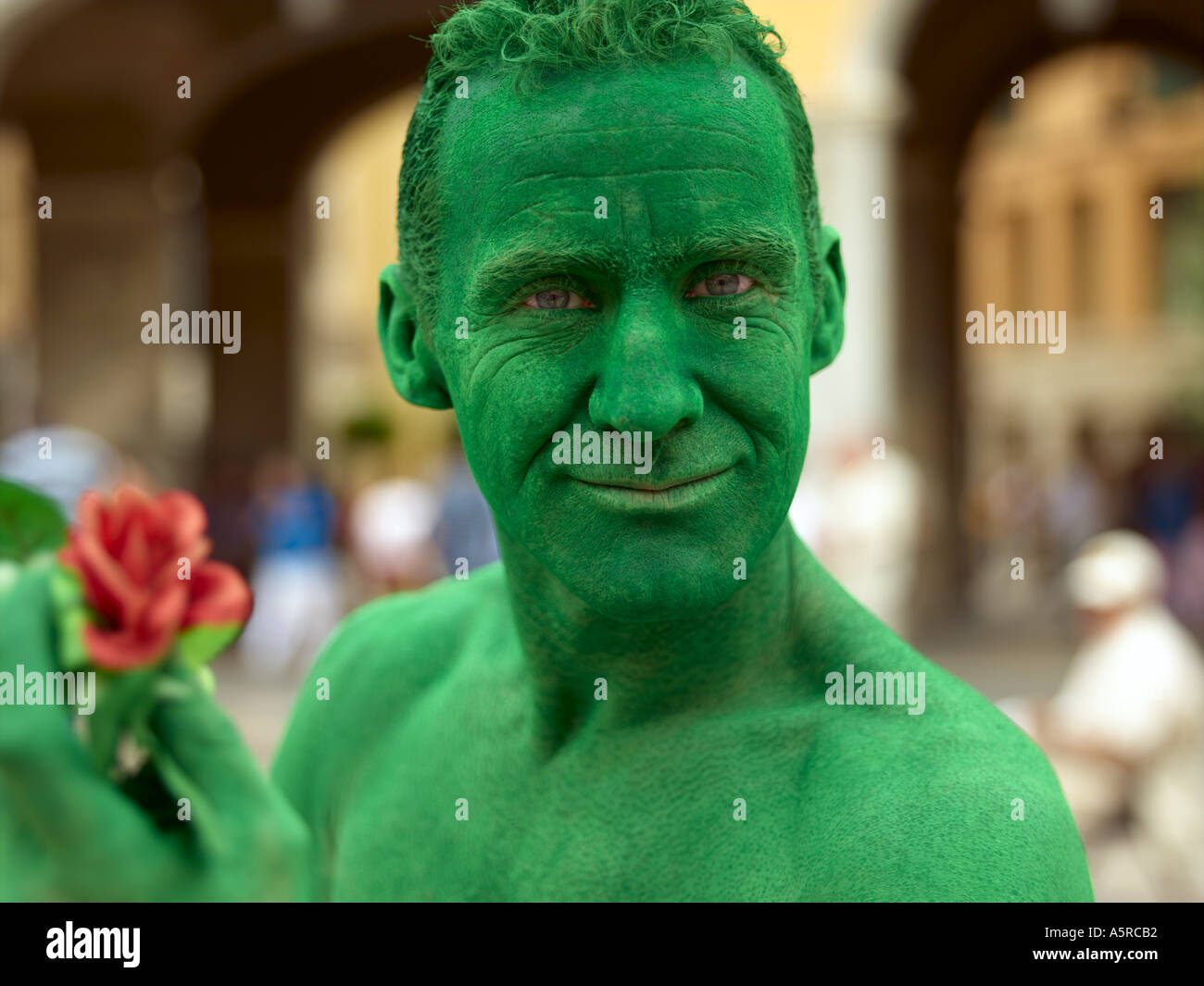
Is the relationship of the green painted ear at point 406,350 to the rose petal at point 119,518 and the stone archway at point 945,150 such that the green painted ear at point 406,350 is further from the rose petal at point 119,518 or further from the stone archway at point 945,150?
the stone archway at point 945,150

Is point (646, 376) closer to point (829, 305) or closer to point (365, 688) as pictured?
point (829, 305)

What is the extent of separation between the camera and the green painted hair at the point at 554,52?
1382 mm

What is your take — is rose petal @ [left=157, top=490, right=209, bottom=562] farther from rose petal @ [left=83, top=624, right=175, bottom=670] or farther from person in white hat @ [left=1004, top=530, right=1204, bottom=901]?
person in white hat @ [left=1004, top=530, right=1204, bottom=901]

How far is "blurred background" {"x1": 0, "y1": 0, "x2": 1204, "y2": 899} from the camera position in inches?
360

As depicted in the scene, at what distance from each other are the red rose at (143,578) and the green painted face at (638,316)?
264mm

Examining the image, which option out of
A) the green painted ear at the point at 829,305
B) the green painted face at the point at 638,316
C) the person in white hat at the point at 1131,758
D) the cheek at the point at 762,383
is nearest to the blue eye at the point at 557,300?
the green painted face at the point at 638,316

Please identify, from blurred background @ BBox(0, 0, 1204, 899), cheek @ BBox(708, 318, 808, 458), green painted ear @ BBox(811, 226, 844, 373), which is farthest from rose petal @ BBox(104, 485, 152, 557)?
blurred background @ BBox(0, 0, 1204, 899)

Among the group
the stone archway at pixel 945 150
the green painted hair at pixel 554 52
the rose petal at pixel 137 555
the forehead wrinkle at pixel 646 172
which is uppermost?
the stone archway at pixel 945 150

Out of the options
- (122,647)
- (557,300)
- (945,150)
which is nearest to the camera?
(122,647)

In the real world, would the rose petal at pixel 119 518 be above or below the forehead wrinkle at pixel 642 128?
below

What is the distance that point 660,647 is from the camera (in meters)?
1.58

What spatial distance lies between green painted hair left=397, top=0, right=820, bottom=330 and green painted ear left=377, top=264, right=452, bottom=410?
3 cm

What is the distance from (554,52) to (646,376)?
29 centimetres

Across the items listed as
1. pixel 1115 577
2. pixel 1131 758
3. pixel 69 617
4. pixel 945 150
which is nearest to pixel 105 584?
pixel 69 617
